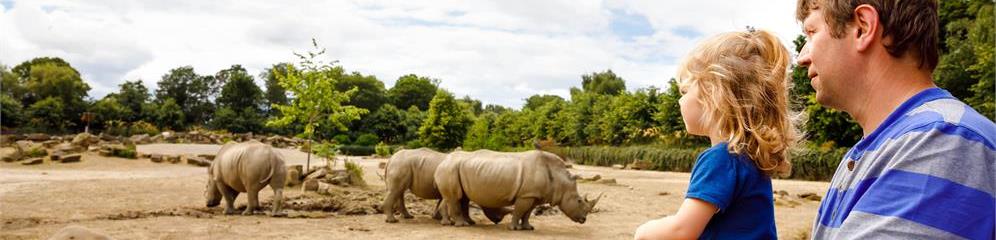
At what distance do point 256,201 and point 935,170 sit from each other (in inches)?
494

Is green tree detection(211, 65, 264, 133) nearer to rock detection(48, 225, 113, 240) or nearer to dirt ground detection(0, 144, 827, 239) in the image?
dirt ground detection(0, 144, 827, 239)

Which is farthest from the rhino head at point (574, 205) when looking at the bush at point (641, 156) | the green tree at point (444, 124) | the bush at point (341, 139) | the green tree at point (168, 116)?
the green tree at point (168, 116)

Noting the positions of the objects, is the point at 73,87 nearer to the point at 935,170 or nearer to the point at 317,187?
the point at 317,187

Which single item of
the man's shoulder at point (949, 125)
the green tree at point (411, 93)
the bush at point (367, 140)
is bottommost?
the bush at point (367, 140)

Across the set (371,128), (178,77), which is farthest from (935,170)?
(178,77)

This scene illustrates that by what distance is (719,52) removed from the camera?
7.88ft

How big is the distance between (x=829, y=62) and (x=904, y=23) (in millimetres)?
165

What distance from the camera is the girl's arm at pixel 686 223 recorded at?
6.93 feet

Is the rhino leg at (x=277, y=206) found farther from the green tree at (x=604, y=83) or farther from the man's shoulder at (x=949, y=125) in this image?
the green tree at (x=604, y=83)

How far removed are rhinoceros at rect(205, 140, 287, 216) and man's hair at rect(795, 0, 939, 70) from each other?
11.8 m

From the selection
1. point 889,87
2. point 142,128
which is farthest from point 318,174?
point 142,128

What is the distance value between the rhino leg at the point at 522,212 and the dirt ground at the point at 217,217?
265 mm

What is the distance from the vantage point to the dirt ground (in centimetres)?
1022

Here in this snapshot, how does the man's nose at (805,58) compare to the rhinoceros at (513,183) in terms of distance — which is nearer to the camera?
the man's nose at (805,58)
